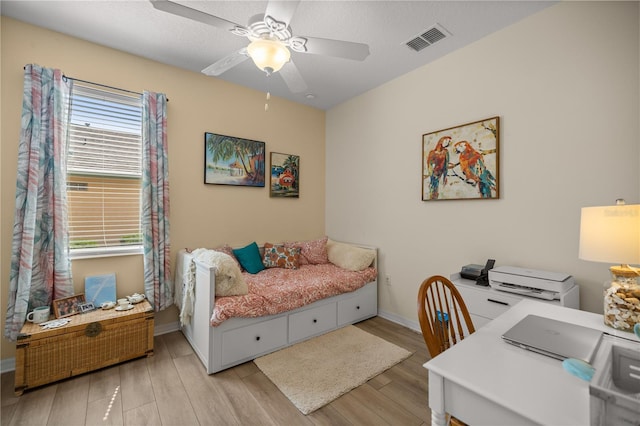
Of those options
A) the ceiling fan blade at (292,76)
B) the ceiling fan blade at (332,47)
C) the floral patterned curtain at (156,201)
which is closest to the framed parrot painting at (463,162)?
the ceiling fan blade at (332,47)

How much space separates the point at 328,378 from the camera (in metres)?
2.08

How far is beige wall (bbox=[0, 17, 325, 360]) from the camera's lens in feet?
7.13

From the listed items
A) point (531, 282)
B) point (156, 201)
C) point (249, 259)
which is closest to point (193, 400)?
point (249, 259)

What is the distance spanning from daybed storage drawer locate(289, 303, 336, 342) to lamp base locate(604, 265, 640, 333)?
204 cm

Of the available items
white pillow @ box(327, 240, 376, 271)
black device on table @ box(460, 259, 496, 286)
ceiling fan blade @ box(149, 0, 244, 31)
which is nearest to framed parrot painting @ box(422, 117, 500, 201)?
black device on table @ box(460, 259, 496, 286)

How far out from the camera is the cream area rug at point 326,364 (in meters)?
1.92

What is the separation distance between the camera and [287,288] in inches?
100

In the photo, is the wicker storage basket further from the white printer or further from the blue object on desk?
the white printer

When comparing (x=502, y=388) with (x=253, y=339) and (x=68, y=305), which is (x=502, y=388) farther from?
(x=68, y=305)

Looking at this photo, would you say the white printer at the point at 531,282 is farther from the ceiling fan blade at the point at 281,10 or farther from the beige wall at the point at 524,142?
the ceiling fan blade at the point at 281,10

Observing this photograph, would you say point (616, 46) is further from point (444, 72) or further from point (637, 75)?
point (444, 72)

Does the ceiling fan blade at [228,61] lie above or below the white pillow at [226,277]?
above

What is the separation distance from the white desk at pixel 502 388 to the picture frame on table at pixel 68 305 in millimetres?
2726

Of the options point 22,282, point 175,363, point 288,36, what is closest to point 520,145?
point 288,36
